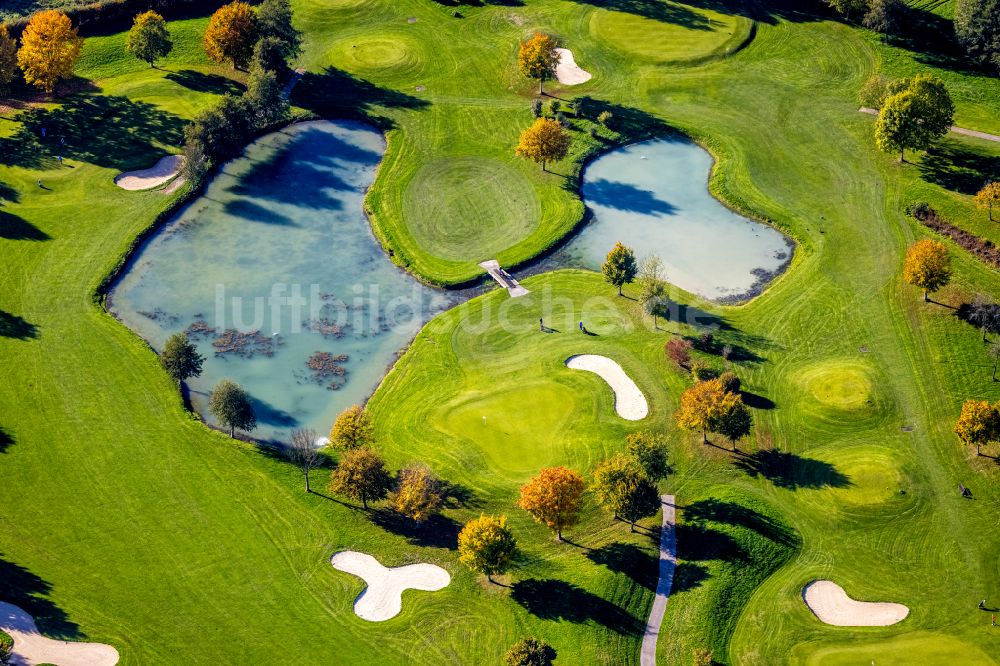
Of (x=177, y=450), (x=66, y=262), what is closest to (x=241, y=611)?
(x=177, y=450)

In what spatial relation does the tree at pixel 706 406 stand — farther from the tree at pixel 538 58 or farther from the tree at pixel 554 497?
the tree at pixel 538 58

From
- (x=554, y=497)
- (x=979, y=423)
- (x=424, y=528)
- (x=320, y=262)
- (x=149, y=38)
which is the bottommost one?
(x=424, y=528)

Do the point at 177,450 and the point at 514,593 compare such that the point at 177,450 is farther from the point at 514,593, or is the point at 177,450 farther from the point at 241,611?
the point at 514,593

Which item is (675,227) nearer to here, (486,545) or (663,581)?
(663,581)

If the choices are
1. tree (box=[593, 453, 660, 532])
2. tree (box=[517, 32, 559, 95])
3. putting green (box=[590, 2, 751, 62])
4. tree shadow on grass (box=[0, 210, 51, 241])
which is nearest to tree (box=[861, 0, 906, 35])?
putting green (box=[590, 2, 751, 62])

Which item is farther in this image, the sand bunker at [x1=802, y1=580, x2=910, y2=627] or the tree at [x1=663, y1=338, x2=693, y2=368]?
the tree at [x1=663, y1=338, x2=693, y2=368]

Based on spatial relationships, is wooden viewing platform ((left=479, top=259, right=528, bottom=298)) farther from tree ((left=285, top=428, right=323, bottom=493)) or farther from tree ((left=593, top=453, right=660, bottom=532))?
tree ((left=593, top=453, right=660, bottom=532))

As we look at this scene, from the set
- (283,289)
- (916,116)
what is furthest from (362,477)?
(916,116)
